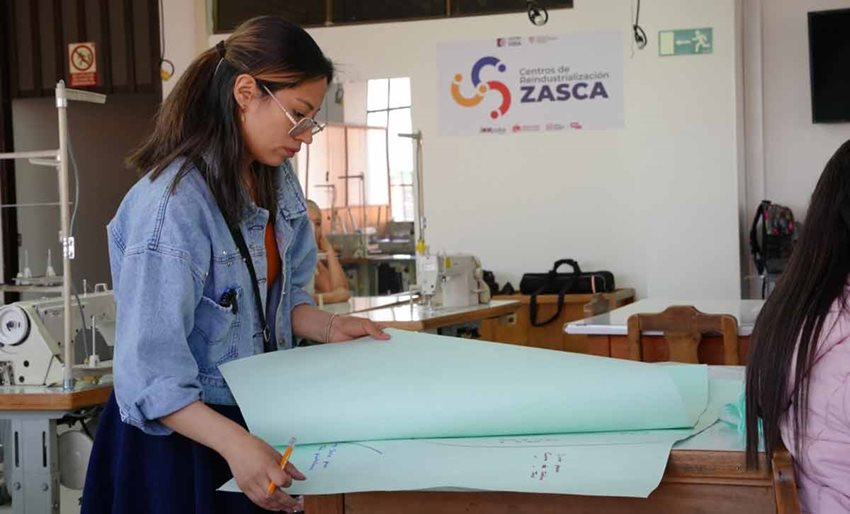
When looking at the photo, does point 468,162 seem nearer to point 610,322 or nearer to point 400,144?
point 400,144

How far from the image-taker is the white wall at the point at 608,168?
616cm

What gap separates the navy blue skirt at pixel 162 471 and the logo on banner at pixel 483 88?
5.37 meters

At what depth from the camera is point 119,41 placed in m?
7.58

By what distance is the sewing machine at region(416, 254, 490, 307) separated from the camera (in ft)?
15.8

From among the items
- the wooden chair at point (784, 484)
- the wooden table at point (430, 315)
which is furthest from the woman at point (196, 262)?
the wooden table at point (430, 315)

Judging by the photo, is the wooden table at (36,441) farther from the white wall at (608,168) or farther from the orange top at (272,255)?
the white wall at (608,168)

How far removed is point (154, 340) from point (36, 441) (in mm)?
1598

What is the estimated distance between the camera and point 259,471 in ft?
4.25

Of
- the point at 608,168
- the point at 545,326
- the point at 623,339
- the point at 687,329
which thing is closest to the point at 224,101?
the point at 687,329

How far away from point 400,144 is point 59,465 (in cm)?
449

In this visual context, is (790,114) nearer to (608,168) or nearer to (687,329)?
(608,168)

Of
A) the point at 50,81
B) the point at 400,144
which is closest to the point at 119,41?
the point at 50,81

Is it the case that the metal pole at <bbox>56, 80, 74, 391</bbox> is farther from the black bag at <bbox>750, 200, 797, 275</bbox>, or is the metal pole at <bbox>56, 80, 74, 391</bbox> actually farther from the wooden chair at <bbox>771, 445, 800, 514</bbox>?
the black bag at <bbox>750, 200, 797, 275</bbox>

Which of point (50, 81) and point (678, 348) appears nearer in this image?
point (678, 348)
